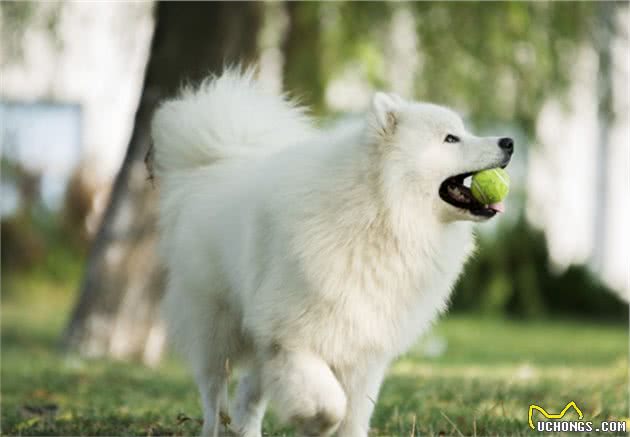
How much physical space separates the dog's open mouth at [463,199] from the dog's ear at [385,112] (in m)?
0.31

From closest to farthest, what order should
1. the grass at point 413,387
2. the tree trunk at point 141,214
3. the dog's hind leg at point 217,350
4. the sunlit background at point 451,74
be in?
the dog's hind leg at point 217,350, the grass at point 413,387, the tree trunk at point 141,214, the sunlit background at point 451,74

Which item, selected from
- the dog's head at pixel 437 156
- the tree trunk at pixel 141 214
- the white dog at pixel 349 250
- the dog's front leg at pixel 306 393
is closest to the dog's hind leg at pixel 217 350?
the white dog at pixel 349 250

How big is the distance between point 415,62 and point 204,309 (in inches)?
214

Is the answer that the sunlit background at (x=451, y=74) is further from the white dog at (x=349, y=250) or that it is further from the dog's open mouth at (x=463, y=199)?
the dog's open mouth at (x=463, y=199)

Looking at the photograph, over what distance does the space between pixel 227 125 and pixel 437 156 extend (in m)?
1.30

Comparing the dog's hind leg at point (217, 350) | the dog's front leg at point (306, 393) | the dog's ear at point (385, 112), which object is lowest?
the dog's front leg at point (306, 393)

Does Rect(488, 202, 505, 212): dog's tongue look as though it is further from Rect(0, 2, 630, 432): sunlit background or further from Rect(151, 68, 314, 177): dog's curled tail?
Rect(0, 2, 630, 432): sunlit background

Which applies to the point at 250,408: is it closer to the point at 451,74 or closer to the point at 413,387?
the point at 413,387

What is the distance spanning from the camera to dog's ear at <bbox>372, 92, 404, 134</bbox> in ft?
13.0

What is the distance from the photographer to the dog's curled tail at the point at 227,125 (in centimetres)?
487

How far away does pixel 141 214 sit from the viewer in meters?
8.40

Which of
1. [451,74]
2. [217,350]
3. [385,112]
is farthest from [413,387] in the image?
[451,74]

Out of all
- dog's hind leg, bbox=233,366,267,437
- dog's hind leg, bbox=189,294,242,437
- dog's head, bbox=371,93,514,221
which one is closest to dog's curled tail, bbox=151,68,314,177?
dog's hind leg, bbox=189,294,242,437

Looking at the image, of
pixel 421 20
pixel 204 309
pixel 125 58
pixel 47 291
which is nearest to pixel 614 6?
pixel 421 20
